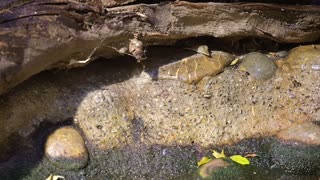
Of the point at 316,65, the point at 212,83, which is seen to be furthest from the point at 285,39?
the point at 212,83

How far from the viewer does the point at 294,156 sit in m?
4.51

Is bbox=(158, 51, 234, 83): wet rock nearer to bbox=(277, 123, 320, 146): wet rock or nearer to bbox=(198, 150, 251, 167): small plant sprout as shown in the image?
bbox=(198, 150, 251, 167): small plant sprout

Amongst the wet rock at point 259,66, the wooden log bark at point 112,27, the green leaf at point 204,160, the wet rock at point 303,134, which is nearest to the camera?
the wooden log bark at point 112,27

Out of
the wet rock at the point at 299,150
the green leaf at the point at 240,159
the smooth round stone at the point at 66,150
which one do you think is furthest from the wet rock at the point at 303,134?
the smooth round stone at the point at 66,150

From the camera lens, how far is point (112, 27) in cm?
438

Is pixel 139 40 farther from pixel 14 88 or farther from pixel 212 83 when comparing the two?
pixel 14 88

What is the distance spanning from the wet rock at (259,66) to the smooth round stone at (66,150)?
195 centimetres

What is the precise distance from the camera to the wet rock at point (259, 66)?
16.6ft

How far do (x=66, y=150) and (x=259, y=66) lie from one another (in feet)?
7.31

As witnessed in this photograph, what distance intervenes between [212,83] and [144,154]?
106 cm

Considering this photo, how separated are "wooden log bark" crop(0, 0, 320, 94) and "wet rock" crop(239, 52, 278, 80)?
251mm

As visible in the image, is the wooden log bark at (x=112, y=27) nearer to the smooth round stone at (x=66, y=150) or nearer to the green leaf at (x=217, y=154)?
the smooth round stone at (x=66, y=150)

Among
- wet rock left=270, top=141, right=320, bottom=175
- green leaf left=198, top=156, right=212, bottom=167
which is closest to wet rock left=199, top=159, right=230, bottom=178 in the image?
green leaf left=198, top=156, right=212, bottom=167

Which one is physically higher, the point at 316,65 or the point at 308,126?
the point at 316,65
